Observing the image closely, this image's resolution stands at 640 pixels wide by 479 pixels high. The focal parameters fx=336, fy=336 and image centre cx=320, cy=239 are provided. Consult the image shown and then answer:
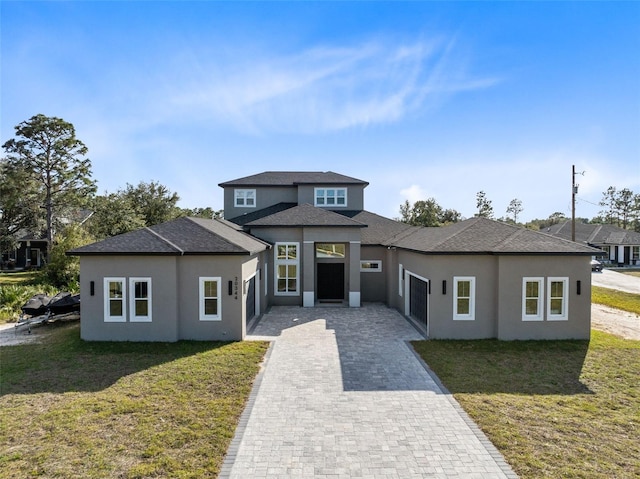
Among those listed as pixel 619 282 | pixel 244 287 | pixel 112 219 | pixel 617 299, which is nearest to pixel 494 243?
pixel 244 287

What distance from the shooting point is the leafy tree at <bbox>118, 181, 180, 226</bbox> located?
3906 cm

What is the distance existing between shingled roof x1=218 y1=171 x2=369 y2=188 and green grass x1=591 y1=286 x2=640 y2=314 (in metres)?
16.1

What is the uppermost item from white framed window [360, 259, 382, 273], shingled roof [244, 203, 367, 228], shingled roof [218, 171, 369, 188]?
shingled roof [218, 171, 369, 188]

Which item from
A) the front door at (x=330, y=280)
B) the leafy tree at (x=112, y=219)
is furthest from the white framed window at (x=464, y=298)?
the leafy tree at (x=112, y=219)

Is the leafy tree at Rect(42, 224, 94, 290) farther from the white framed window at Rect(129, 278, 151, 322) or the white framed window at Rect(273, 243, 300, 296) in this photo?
the white framed window at Rect(273, 243, 300, 296)

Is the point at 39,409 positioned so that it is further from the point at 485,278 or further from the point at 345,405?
the point at 485,278

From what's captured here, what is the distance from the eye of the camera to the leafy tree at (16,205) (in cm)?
2852

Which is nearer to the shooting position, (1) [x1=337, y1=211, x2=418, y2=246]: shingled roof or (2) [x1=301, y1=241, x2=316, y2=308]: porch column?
(2) [x1=301, y1=241, x2=316, y2=308]: porch column

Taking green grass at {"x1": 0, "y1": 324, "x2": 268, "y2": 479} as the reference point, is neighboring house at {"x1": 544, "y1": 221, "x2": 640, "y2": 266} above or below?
above

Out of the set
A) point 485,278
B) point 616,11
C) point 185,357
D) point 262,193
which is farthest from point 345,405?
point 262,193

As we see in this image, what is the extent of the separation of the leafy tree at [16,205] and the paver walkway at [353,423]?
30.9 metres

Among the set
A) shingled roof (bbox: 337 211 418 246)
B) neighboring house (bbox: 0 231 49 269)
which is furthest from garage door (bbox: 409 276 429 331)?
neighboring house (bbox: 0 231 49 269)

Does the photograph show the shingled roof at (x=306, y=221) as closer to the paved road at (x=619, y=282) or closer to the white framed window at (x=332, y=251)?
the white framed window at (x=332, y=251)

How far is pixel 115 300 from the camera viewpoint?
12148 mm
